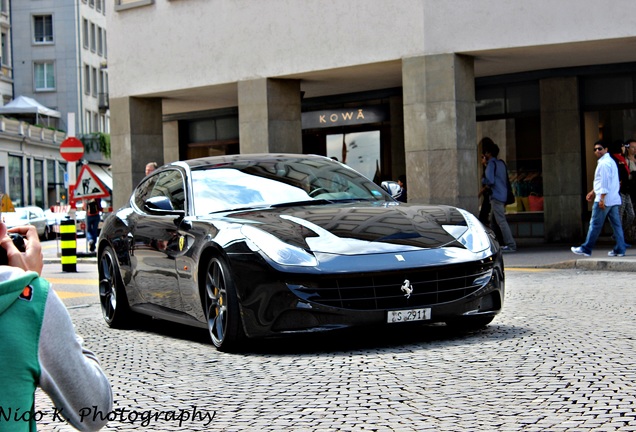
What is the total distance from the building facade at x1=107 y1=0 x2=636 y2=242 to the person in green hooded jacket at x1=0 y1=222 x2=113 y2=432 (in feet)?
60.1

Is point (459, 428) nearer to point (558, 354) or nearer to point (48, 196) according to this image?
point (558, 354)

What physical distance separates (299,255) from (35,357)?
5.49 metres

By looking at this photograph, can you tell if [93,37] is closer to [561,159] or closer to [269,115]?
[269,115]

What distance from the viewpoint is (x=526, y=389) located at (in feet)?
20.0

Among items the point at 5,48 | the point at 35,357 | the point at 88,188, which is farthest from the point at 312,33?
the point at 5,48

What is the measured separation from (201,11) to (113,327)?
1547 centimetres

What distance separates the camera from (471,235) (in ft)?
27.4

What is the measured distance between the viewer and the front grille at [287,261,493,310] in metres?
7.70

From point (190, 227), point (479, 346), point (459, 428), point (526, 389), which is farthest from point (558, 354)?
point (190, 227)

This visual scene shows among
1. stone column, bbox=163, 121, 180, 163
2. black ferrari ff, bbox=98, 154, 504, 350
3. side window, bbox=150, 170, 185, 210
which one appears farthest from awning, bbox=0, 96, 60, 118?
black ferrari ff, bbox=98, 154, 504, 350

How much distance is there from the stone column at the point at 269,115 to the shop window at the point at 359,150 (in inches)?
110

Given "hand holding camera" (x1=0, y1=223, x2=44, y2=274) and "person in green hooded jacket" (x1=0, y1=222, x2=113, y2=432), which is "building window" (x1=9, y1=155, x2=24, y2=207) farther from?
"person in green hooded jacket" (x1=0, y1=222, x2=113, y2=432)

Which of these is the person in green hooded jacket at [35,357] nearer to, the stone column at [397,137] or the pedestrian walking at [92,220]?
the stone column at [397,137]

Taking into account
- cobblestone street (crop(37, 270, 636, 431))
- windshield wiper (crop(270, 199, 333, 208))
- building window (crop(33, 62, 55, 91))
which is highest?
building window (crop(33, 62, 55, 91))
